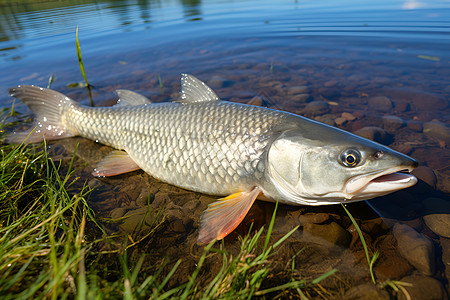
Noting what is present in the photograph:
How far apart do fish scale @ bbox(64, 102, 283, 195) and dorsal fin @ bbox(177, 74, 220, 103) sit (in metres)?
0.14

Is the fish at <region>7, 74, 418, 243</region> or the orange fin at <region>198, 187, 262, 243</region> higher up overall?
the fish at <region>7, 74, 418, 243</region>

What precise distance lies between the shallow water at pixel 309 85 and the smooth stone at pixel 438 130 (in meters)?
0.02

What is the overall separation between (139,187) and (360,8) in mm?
13788

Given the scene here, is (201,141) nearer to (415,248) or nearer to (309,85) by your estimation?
(415,248)

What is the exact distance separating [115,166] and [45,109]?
72.7 inches

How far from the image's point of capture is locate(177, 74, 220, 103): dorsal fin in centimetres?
331

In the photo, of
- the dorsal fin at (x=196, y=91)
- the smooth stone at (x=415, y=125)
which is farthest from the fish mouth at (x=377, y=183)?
the smooth stone at (x=415, y=125)

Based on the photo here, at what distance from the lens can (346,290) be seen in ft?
6.40

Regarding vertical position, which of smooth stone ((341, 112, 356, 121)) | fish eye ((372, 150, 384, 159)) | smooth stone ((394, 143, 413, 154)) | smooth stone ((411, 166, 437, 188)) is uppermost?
fish eye ((372, 150, 384, 159))

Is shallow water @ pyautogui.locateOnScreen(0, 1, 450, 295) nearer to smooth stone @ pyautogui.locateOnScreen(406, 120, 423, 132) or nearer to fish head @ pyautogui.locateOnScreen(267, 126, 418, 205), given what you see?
smooth stone @ pyautogui.locateOnScreen(406, 120, 423, 132)

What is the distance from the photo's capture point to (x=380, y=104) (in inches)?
178

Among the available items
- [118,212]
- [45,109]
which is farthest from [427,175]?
[45,109]

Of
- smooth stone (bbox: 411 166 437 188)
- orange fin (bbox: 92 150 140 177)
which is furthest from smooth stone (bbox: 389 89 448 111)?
orange fin (bbox: 92 150 140 177)

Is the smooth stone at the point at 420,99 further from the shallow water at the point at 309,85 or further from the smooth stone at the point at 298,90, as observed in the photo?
the smooth stone at the point at 298,90
